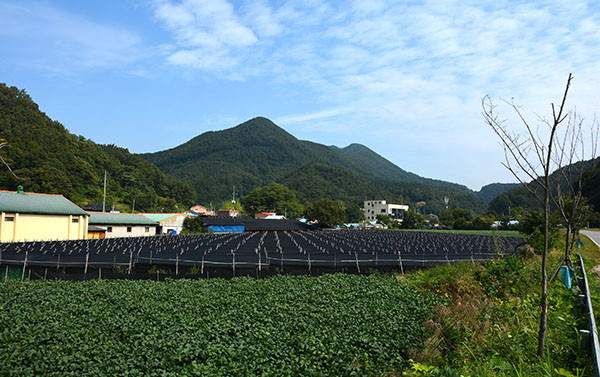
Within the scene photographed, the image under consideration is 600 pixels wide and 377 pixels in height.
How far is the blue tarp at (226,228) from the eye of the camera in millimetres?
64438

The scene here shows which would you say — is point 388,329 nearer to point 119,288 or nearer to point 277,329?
point 277,329

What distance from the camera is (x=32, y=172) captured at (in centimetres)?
5988

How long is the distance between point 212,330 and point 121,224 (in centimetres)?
4227

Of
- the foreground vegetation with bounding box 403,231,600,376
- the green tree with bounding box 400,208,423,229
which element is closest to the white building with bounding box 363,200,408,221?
the green tree with bounding box 400,208,423,229

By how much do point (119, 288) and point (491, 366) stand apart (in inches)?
415

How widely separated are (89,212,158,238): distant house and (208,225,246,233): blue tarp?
14493 millimetres

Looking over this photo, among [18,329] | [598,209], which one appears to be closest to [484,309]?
[18,329]

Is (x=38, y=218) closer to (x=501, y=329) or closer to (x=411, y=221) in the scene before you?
(x=501, y=329)

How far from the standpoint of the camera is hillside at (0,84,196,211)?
61.0m

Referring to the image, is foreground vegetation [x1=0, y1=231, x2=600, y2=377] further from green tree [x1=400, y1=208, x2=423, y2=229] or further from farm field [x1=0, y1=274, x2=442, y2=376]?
green tree [x1=400, y1=208, x2=423, y2=229]

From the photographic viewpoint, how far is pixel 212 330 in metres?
7.71

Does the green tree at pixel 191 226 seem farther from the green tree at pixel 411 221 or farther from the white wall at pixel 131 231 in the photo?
the green tree at pixel 411 221

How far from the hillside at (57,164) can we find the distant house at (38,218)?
24730 mm

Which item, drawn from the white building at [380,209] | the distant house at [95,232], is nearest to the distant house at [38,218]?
the distant house at [95,232]
